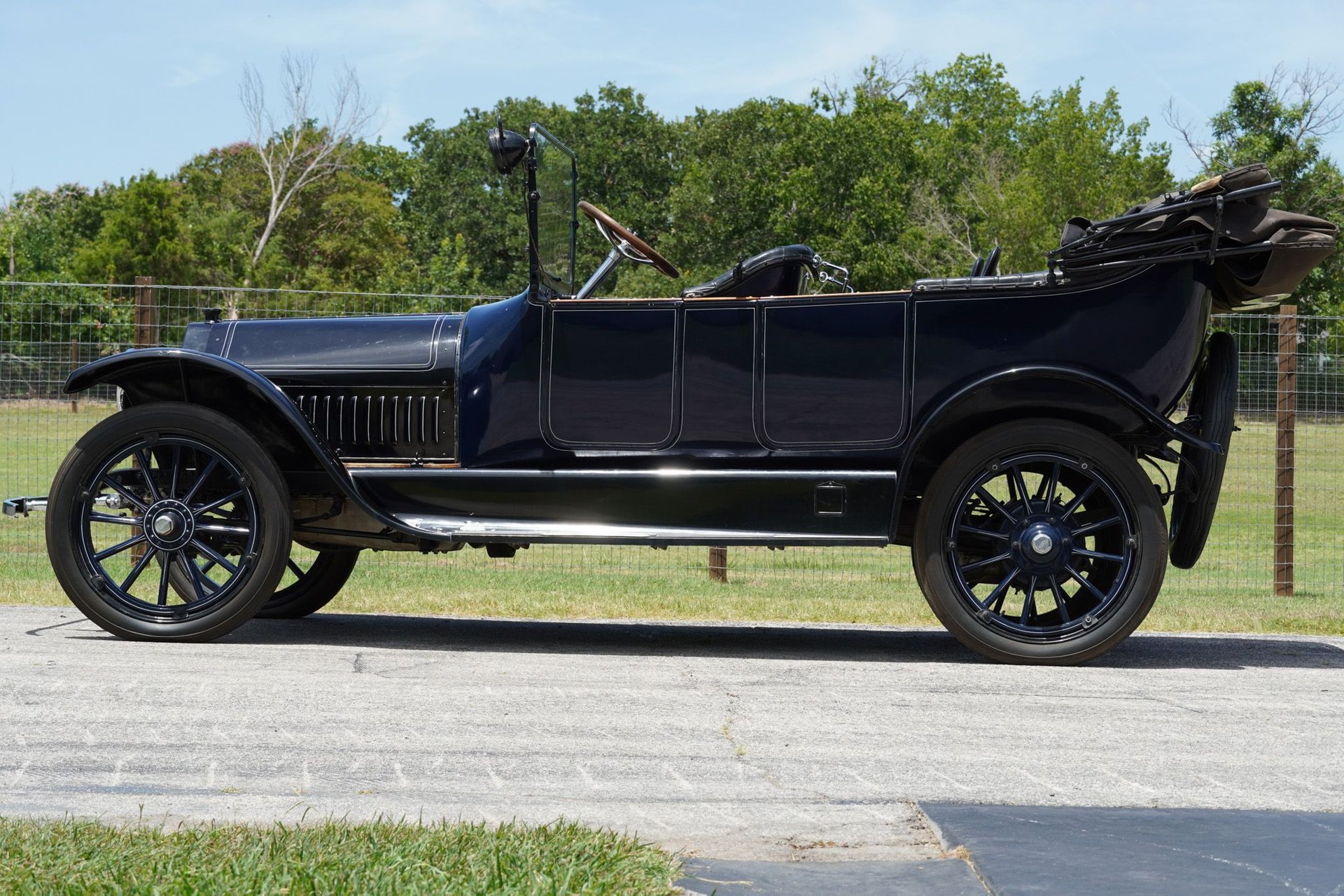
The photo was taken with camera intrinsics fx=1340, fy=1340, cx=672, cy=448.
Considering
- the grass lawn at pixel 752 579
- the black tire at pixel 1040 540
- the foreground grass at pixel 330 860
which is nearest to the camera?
the foreground grass at pixel 330 860

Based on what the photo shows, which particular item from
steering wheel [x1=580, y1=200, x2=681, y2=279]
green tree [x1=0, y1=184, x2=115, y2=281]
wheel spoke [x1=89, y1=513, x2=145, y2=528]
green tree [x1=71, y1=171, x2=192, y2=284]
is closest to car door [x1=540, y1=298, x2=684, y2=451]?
steering wheel [x1=580, y1=200, x2=681, y2=279]

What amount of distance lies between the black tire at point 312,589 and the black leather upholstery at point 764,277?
239 cm

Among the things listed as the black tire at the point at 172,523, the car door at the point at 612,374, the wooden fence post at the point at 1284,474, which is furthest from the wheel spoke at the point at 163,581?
the wooden fence post at the point at 1284,474

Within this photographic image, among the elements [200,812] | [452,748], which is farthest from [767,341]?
[200,812]

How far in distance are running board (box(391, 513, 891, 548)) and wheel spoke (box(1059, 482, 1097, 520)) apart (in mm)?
713

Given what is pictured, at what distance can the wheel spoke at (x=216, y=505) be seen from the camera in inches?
221

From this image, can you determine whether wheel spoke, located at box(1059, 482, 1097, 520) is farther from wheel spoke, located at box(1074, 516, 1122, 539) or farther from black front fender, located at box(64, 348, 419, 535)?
black front fender, located at box(64, 348, 419, 535)

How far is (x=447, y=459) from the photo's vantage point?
5918 mm

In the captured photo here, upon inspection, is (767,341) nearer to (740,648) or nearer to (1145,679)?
(740,648)

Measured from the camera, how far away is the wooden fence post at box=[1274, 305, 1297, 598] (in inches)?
356

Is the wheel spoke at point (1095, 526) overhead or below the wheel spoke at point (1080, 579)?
overhead

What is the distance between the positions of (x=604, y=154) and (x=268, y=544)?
4841 cm

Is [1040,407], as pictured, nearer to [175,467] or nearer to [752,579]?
[175,467]

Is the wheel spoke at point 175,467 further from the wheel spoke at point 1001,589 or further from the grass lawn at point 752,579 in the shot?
the wheel spoke at point 1001,589
